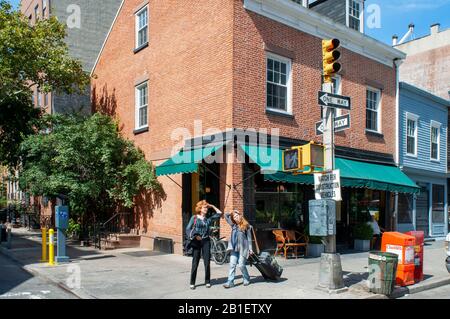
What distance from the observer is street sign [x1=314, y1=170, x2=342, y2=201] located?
8.84 metres

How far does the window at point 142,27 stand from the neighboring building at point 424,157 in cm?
1093

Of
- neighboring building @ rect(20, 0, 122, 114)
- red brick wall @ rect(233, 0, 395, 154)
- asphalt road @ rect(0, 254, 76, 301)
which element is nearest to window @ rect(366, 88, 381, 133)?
red brick wall @ rect(233, 0, 395, 154)

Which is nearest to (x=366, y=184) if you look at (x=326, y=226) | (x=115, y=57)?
(x=326, y=226)

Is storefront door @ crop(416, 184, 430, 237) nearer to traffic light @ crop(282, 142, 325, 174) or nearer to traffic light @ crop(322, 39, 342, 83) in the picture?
traffic light @ crop(282, 142, 325, 174)

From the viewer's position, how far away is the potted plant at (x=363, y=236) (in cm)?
1611

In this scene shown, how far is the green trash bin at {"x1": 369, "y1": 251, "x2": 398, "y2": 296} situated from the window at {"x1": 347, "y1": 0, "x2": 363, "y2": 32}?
11145mm

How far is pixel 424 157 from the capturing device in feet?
68.8

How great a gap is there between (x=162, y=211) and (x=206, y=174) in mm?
2469

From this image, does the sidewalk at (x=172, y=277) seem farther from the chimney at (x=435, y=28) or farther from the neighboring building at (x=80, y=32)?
the chimney at (x=435, y=28)

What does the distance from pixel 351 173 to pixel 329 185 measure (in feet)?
19.7

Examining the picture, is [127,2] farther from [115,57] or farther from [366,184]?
[366,184]

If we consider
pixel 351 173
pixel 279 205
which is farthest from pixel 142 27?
pixel 351 173

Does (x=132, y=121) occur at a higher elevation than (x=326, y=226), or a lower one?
higher

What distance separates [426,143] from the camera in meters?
21.2
